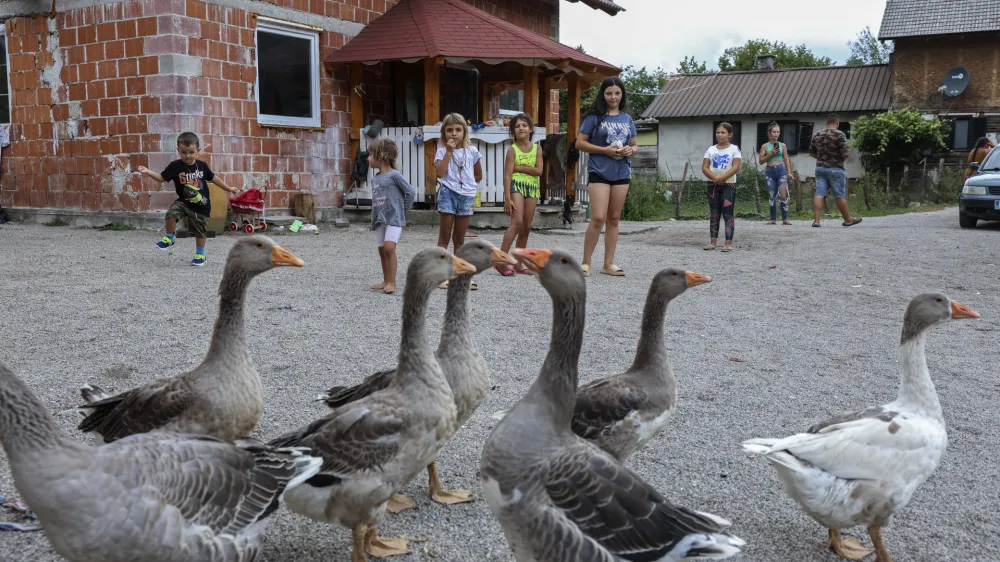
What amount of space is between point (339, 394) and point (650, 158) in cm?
4293

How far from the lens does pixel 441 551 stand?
330cm

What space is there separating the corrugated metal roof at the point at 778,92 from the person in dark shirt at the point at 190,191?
116 feet

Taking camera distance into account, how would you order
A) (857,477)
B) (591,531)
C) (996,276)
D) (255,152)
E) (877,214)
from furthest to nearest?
(877,214), (255,152), (996,276), (857,477), (591,531)

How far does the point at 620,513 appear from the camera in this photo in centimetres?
270

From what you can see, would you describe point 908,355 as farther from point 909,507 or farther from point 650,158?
point 650,158

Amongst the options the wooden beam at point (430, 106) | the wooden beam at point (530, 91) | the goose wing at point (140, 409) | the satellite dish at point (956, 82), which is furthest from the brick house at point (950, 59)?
the goose wing at point (140, 409)

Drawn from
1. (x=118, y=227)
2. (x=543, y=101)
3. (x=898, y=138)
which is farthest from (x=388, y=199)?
(x=898, y=138)

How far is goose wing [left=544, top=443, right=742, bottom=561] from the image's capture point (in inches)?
106

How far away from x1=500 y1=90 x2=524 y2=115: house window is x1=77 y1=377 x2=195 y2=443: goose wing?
56.1ft

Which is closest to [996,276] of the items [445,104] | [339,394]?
[339,394]

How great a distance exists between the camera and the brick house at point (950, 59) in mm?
35125

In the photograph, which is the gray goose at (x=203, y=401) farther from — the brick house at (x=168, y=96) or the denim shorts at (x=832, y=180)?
the denim shorts at (x=832, y=180)

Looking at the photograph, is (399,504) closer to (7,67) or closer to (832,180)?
(832,180)

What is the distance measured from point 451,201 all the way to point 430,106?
6448mm
